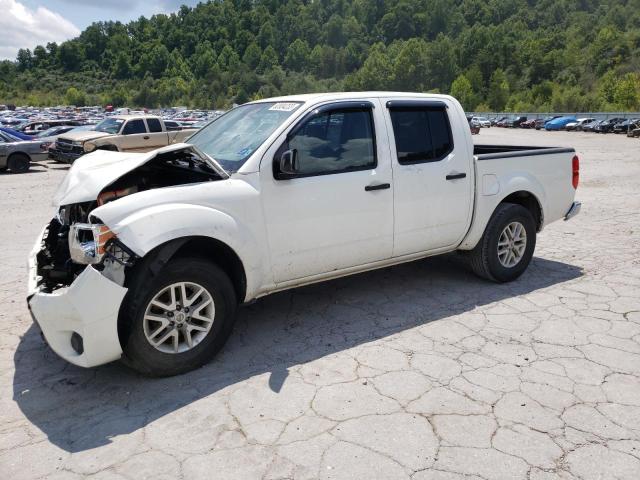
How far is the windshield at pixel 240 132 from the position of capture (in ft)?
13.6

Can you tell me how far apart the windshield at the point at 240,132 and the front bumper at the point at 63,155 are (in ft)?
44.5

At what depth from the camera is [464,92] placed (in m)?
119

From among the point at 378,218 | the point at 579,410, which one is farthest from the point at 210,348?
the point at 579,410

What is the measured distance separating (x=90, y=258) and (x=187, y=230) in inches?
24.3

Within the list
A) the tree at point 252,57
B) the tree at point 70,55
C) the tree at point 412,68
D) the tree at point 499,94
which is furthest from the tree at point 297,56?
the tree at point 499,94

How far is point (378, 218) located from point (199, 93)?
15922cm

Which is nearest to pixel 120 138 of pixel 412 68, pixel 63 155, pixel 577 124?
pixel 63 155

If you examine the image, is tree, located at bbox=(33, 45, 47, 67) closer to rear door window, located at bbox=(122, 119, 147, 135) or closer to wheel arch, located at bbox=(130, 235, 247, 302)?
rear door window, located at bbox=(122, 119, 147, 135)

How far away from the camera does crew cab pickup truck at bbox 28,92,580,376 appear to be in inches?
134

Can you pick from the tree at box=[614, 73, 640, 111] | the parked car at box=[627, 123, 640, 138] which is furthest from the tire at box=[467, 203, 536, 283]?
the tree at box=[614, 73, 640, 111]

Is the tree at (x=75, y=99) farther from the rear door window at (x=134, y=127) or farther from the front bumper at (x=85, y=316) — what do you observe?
the front bumper at (x=85, y=316)

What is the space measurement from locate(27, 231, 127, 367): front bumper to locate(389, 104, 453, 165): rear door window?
2.58m

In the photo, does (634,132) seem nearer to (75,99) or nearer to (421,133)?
(421,133)

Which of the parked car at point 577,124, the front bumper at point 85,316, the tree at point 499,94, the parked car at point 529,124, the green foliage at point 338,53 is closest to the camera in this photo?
the front bumper at point 85,316
